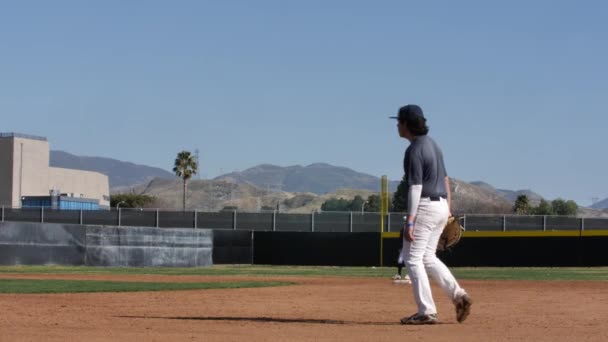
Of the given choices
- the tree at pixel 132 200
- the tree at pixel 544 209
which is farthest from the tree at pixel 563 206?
the tree at pixel 132 200

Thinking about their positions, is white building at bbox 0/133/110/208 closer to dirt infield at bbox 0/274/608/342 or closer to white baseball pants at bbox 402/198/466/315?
dirt infield at bbox 0/274/608/342

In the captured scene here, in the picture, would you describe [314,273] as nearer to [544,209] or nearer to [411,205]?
[411,205]

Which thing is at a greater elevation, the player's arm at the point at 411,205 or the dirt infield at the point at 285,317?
the player's arm at the point at 411,205

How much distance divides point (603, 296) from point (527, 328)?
236 inches

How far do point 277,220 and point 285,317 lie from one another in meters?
39.7

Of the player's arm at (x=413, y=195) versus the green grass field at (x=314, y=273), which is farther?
the green grass field at (x=314, y=273)

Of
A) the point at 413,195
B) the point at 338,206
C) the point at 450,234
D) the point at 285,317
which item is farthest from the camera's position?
the point at 338,206

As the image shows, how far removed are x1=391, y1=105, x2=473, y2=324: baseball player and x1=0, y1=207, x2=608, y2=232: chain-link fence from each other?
38746mm

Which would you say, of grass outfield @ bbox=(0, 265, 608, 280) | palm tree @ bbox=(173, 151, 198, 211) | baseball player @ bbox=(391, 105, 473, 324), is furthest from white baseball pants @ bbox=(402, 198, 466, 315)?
palm tree @ bbox=(173, 151, 198, 211)

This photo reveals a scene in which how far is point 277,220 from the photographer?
50500 mm

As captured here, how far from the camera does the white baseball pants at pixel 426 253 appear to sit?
30.8ft

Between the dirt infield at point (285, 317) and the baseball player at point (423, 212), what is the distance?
26 cm

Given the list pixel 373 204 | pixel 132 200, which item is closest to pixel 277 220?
pixel 132 200

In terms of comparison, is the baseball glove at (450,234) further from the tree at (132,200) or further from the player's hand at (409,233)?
the tree at (132,200)
